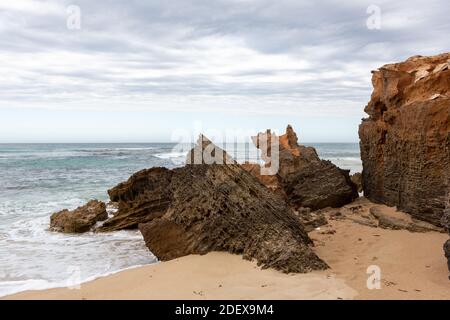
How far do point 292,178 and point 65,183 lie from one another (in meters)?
13.2

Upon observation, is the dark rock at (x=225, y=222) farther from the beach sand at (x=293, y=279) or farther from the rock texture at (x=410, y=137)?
the rock texture at (x=410, y=137)

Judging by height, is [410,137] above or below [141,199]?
above

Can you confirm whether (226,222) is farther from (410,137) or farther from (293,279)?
(410,137)

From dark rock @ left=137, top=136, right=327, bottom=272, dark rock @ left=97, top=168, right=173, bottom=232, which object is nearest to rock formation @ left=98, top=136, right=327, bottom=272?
dark rock @ left=137, top=136, right=327, bottom=272

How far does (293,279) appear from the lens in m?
5.30

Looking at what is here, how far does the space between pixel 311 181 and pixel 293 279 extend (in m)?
5.74

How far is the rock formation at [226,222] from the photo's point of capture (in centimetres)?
596

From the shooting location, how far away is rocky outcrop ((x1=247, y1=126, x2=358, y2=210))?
10.5 metres

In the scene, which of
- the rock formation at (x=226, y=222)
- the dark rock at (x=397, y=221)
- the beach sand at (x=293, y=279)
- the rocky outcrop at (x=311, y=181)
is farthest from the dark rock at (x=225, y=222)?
the rocky outcrop at (x=311, y=181)

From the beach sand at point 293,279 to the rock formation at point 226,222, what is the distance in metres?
0.22

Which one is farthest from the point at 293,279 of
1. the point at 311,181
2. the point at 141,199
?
the point at 141,199

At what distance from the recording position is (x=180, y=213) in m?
6.98
